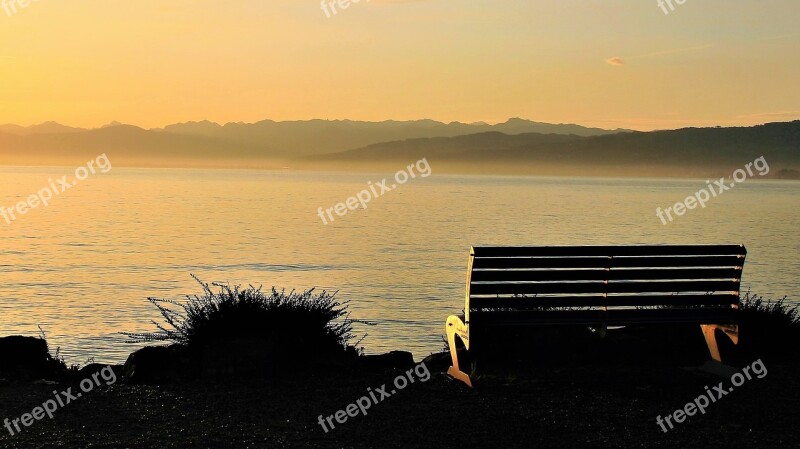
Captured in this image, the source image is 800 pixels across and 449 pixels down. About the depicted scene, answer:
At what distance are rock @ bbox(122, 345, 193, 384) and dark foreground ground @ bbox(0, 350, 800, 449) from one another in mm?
493

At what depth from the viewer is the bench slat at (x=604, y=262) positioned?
859cm

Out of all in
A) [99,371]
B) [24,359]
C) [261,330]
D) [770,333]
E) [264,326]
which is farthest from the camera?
[24,359]

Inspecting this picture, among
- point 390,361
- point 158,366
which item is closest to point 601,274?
point 390,361

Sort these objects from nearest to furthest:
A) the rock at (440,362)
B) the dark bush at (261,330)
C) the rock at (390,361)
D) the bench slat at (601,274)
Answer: the bench slat at (601,274), the dark bush at (261,330), the rock at (440,362), the rock at (390,361)

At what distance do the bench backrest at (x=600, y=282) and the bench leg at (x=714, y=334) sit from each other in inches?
4.9

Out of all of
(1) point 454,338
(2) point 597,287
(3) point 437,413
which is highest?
(2) point 597,287

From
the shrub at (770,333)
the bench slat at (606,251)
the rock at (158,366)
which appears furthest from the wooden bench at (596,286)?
the rock at (158,366)

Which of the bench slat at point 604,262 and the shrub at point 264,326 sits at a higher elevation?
the bench slat at point 604,262

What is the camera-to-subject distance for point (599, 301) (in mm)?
8922

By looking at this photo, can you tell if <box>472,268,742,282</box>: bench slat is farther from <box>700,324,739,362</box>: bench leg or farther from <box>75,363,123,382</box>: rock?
<box>75,363,123,382</box>: rock

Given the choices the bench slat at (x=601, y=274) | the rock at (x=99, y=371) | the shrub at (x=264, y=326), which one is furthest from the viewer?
the rock at (x=99, y=371)

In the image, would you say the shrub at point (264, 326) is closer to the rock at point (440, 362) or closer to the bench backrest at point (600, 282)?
the rock at point (440, 362)

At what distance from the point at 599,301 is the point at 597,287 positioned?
13cm

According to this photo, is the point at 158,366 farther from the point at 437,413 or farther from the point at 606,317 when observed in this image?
the point at 606,317
